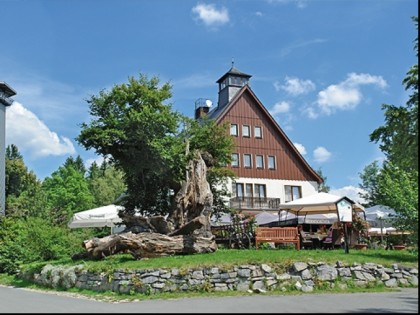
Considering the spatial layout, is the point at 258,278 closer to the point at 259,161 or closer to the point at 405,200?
the point at 405,200

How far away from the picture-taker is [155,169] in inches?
907

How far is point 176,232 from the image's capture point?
64.4 ft

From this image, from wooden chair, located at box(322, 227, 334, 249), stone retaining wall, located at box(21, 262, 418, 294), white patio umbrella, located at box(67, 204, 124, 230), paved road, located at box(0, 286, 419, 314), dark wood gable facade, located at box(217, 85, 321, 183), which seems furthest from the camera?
dark wood gable facade, located at box(217, 85, 321, 183)

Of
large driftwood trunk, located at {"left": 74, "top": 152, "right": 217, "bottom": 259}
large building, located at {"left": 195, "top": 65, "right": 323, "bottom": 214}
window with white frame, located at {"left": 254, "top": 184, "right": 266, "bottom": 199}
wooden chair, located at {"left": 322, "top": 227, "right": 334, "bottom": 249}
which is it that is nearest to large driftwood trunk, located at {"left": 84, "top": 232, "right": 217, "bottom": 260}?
large driftwood trunk, located at {"left": 74, "top": 152, "right": 217, "bottom": 259}

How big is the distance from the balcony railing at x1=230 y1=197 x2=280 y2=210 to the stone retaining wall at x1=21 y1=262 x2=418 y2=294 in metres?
27.0

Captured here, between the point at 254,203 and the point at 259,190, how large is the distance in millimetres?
1734

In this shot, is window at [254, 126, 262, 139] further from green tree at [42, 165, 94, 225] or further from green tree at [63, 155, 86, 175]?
green tree at [63, 155, 86, 175]

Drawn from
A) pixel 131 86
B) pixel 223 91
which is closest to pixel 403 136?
Result: pixel 131 86

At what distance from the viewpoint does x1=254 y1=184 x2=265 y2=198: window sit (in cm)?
4556

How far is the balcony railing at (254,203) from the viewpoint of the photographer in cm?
4375

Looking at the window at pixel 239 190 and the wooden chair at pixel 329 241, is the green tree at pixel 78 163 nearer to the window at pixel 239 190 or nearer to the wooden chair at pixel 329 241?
the window at pixel 239 190

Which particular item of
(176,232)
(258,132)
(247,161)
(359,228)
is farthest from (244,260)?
(258,132)

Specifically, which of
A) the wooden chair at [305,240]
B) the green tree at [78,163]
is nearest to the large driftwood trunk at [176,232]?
the wooden chair at [305,240]

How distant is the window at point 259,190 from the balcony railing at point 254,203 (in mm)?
651
